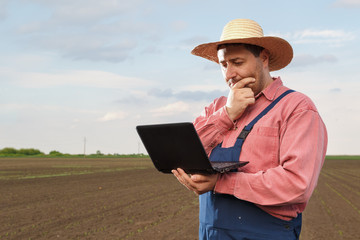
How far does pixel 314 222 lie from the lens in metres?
10.1

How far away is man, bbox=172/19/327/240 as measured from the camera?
194 centimetres

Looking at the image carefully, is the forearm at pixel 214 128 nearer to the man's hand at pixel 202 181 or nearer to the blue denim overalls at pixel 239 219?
the blue denim overalls at pixel 239 219

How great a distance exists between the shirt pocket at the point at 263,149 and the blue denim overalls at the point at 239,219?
0.17 ft

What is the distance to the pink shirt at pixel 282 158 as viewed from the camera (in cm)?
192

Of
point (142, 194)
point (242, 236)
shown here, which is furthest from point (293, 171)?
point (142, 194)

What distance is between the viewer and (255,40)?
2270 millimetres

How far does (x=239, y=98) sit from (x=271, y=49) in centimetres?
44

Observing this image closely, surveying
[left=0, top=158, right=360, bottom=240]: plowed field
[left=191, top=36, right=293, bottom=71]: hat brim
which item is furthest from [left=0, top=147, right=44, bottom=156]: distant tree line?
[left=191, top=36, right=293, bottom=71]: hat brim

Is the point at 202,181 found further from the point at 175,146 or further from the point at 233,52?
the point at 233,52

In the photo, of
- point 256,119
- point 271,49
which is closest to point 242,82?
point 256,119

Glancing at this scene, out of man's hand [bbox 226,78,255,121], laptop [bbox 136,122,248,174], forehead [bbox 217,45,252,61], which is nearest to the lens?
laptop [bbox 136,122,248,174]

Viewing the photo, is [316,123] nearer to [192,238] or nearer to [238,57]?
[238,57]

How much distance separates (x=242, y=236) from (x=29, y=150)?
309 feet

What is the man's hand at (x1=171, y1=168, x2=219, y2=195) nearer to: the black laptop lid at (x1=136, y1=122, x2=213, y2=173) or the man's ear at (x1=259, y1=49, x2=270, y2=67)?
the black laptop lid at (x1=136, y1=122, x2=213, y2=173)
